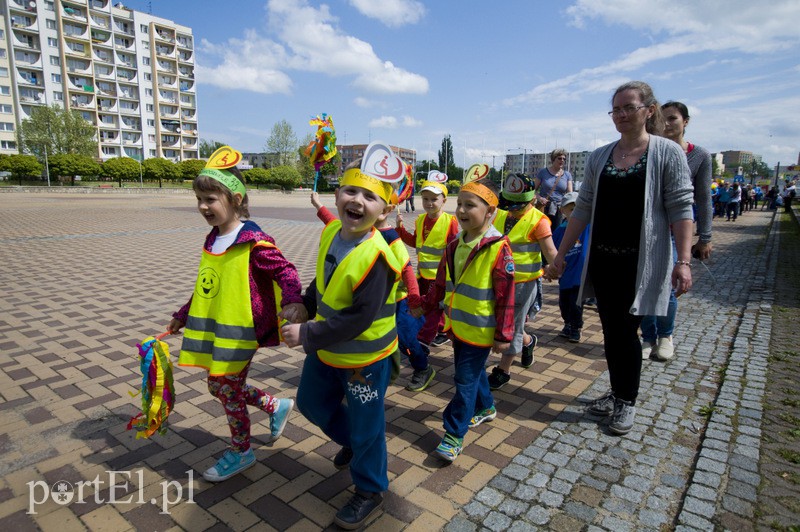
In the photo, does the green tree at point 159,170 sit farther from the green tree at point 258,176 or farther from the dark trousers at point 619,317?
the dark trousers at point 619,317

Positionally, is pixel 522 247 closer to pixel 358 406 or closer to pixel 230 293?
pixel 358 406

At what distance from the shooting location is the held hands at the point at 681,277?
2.93m

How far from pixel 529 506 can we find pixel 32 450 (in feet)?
9.68

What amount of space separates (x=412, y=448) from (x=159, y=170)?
55.7m

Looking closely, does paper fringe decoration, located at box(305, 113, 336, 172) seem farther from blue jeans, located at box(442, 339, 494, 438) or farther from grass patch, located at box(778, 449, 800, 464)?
grass patch, located at box(778, 449, 800, 464)

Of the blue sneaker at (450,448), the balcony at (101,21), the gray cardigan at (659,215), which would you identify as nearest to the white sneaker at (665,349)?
the gray cardigan at (659,215)

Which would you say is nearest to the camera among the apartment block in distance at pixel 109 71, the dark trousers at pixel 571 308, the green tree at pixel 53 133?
the dark trousers at pixel 571 308

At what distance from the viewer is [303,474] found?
2662 millimetres

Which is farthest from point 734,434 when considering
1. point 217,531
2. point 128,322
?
point 128,322

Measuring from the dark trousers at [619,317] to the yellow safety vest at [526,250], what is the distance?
82 centimetres

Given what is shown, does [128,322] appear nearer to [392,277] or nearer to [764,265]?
[392,277]

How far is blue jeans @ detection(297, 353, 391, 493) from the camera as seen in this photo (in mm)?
2176

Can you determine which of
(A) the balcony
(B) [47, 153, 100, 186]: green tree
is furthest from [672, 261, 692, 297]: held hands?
(A) the balcony

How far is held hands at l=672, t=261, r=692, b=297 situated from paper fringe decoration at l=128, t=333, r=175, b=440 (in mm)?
3046
